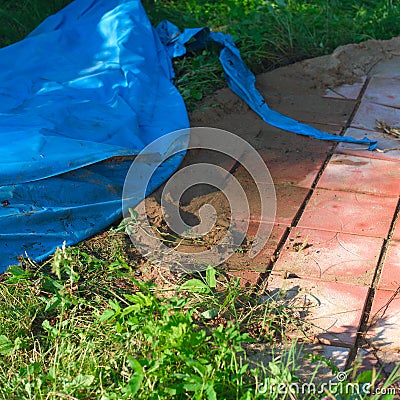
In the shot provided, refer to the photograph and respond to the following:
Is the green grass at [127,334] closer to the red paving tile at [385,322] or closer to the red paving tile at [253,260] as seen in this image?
the red paving tile at [253,260]

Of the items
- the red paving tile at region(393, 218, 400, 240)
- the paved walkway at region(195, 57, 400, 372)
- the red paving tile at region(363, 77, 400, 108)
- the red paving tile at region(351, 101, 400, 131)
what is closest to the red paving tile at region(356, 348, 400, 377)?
the paved walkway at region(195, 57, 400, 372)

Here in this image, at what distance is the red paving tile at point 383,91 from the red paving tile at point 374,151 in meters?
0.51

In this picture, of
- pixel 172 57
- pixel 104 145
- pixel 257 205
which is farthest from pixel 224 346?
pixel 172 57

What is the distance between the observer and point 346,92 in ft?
15.3

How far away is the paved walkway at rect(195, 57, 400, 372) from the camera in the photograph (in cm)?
248

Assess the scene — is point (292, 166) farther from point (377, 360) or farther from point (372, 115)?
point (377, 360)

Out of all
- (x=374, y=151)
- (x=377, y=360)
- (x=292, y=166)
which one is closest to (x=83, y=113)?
(x=292, y=166)

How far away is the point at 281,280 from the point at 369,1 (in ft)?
14.6

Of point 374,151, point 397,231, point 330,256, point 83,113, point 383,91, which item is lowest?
point 383,91

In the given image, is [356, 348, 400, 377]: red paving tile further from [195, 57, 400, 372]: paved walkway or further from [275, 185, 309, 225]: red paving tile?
[275, 185, 309, 225]: red paving tile

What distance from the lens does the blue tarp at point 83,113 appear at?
9.98 feet

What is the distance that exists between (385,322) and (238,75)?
261cm

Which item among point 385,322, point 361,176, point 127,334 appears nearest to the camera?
point 127,334

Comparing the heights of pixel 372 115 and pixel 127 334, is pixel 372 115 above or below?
below
